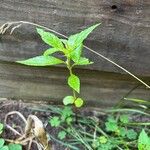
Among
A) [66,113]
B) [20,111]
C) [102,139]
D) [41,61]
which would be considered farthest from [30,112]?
[41,61]

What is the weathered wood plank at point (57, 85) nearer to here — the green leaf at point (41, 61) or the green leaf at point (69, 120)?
the green leaf at point (69, 120)

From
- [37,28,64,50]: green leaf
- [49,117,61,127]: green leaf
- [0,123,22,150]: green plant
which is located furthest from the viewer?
[49,117,61,127]: green leaf

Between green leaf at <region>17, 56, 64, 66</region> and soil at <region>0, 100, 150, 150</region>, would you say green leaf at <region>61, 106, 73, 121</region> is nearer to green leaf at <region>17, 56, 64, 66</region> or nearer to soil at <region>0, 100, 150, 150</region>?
soil at <region>0, 100, 150, 150</region>

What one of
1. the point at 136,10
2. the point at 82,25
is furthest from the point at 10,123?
the point at 136,10

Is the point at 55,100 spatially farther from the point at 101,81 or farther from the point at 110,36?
the point at 110,36

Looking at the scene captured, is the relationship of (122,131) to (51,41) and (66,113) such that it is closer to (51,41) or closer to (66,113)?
(66,113)

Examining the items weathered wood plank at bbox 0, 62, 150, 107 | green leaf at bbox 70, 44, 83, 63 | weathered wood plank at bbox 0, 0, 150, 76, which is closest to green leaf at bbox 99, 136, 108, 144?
weathered wood plank at bbox 0, 62, 150, 107
